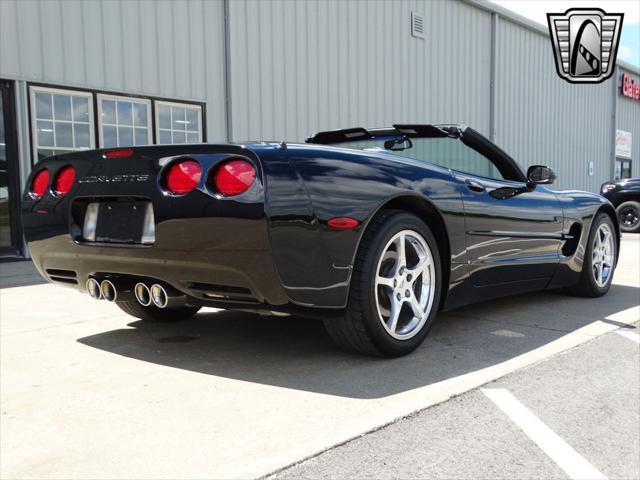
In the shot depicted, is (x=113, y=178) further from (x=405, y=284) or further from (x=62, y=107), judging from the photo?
(x=62, y=107)

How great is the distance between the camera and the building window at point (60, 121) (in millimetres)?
7680

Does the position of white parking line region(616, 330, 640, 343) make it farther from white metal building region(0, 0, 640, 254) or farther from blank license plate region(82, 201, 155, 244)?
white metal building region(0, 0, 640, 254)

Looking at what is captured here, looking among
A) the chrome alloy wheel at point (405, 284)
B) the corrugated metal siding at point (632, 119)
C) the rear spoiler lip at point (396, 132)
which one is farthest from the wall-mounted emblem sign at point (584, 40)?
the chrome alloy wheel at point (405, 284)

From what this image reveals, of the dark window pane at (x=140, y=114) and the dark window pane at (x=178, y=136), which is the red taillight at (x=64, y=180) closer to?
the dark window pane at (x=140, y=114)

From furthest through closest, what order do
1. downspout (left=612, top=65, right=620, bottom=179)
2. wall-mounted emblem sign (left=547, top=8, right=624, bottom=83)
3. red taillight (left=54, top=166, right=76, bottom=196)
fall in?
downspout (left=612, top=65, right=620, bottom=179) < wall-mounted emblem sign (left=547, top=8, right=624, bottom=83) < red taillight (left=54, top=166, right=76, bottom=196)

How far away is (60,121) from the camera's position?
25.9ft

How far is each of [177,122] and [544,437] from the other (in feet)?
26.3

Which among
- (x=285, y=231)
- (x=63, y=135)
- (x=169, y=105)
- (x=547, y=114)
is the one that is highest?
(x=547, y=114)

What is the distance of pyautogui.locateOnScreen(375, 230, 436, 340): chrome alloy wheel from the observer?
287cm

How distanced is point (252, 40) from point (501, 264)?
7.46 metres

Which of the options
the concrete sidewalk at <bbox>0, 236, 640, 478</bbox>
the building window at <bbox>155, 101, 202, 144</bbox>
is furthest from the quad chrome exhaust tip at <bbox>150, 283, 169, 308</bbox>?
the building window at <bbox>155, 101, 202, 144</bbox>

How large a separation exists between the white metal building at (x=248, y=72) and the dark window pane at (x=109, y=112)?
2 cm

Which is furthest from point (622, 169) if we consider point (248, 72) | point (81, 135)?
point (81, 135)

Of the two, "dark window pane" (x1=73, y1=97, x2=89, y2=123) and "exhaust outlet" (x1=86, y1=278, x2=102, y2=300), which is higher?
"dark window pane" (x1=73, y1=97, x2=89, y2=123)
